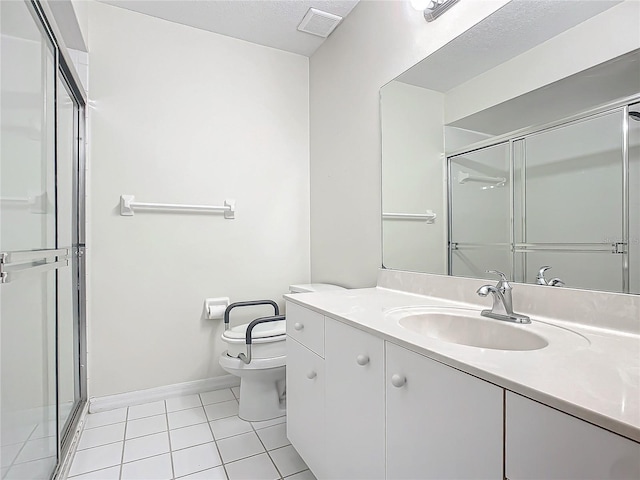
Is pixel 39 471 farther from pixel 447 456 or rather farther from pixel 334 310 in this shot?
pixel 447 456

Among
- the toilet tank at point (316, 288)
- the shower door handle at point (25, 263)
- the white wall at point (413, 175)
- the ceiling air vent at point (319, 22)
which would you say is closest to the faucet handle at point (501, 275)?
the white wall at point (413, 175)

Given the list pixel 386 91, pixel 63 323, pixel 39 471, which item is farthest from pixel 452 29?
pixel 39 471

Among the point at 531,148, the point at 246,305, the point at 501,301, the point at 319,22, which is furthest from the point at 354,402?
the point at 319,22

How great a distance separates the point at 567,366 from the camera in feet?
2.22

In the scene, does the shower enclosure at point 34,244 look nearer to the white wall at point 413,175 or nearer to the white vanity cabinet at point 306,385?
the white vanity cabinet at point 306,385

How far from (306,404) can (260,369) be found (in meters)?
0.51

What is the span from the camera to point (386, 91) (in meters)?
1.78

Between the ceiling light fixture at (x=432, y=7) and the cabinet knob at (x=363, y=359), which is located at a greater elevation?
the ceiling light fixture at (x=432, y=7)

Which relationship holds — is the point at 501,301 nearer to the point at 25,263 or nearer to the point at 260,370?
the point at 260,370

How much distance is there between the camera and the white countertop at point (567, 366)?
20.2 inches

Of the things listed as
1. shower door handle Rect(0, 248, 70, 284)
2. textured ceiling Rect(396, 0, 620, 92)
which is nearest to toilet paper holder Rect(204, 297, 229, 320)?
shower door handle Rect(0, 248, 70, 284)

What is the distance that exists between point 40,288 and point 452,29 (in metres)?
1.82

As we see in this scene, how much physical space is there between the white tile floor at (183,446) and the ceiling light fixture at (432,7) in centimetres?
197

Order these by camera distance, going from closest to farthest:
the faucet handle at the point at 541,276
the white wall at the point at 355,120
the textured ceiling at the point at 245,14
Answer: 1. the faucet handle at the point at 541,276
2. the white wall at the point at 355,120
3. the textured ceiling at the point at 245,14
